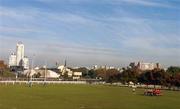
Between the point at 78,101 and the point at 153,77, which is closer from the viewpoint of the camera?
the point at 78,101

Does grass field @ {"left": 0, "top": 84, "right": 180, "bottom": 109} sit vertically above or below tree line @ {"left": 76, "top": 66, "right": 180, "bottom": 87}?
below

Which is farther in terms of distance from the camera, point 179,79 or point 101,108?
point 179,79

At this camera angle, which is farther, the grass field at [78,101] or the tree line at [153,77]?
the tree line at [153,77]

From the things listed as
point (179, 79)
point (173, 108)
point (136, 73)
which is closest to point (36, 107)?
point (173, 108)

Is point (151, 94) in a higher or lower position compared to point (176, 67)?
lower

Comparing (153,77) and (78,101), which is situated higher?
(153,77)

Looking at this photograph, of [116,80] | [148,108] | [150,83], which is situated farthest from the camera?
[116,80]

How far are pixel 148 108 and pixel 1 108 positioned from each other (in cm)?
1208

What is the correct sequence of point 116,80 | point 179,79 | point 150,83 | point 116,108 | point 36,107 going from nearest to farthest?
point 36,107 < point 116,108 < point 179,79 < point 150,83 < point 116,80

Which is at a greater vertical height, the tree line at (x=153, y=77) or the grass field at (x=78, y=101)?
the tree line at (x=153, y=77)

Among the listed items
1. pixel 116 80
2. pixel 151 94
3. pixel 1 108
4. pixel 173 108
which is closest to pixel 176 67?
pixel 116 80

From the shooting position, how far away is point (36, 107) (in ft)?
97.5

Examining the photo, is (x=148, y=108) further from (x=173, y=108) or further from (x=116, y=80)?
(x=116, y=80)

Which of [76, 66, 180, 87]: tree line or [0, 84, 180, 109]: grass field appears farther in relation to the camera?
[76, 66, 180, 87]: tree line
